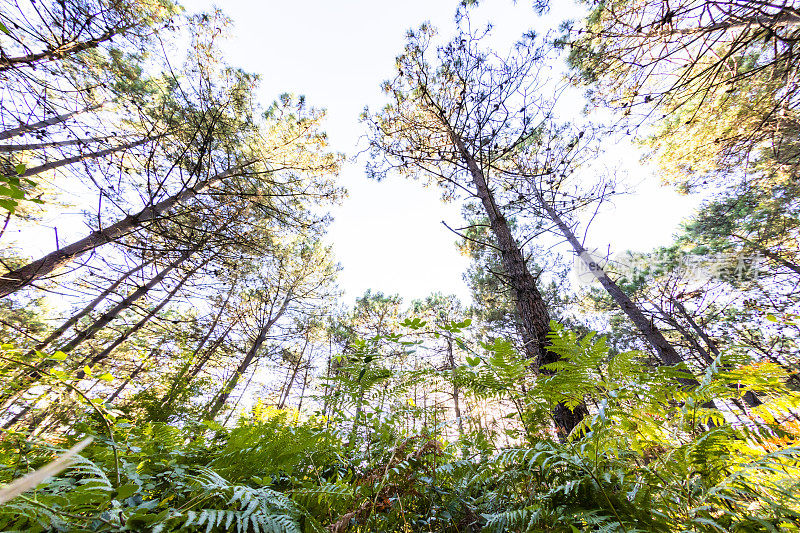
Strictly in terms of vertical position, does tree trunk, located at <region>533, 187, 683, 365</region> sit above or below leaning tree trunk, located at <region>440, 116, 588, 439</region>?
above

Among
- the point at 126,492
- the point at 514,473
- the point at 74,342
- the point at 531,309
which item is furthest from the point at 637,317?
the point at 74,342

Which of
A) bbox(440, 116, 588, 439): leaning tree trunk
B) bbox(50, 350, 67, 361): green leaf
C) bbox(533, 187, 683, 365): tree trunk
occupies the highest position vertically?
bbox(533, 187, 683, 365): tree trunk

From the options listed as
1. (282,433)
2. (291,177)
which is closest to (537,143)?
(291,177)

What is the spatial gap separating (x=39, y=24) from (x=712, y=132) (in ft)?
41.3

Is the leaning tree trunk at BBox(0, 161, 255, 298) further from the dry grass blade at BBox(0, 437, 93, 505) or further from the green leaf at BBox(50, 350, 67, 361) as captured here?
the dry grass blade at BBox(0, 437, 93, 505)

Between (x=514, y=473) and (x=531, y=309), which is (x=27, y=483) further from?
(x=531, y=309)

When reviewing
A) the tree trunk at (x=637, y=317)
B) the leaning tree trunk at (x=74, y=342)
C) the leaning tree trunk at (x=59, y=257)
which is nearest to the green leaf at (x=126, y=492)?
the leaning tree trunk at (x=74, y=342)

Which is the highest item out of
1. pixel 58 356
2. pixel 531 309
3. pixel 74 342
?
pixel 74 342

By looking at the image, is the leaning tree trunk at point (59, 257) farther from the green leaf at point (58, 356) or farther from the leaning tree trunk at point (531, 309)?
the leaning tree trunk at point (531, 309)

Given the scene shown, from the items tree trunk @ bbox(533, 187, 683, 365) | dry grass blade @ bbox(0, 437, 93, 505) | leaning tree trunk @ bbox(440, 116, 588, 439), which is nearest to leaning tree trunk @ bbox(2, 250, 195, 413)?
dry grass blade @ bbox(0, 437, 93, 505)

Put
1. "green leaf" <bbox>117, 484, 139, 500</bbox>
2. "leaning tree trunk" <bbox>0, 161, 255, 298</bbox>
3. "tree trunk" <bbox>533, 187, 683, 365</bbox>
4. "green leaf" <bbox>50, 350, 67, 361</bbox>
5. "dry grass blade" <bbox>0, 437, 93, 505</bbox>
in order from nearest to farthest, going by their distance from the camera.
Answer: "dry grass blade" <bbox>0, 437, 93, 505</bbox>
"green leaf" <bbox>117, 484, 139, 500</bbox>
"green leaf" <bbox>50, 350, 67, 361</bbox>
"leaning tree trunk" <bbox>0, 161, 255, 298</bbox>
"tree trunk" <bbox>533, 187, 683, 365</bbox>

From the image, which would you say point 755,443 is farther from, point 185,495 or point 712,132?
point 712,132

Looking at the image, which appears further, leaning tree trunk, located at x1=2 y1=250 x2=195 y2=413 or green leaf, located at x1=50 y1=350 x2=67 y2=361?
leaning tree trunk, located at x1=2 y1=250 x2=195 y2=413

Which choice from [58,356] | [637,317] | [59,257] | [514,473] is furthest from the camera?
[637,317]
